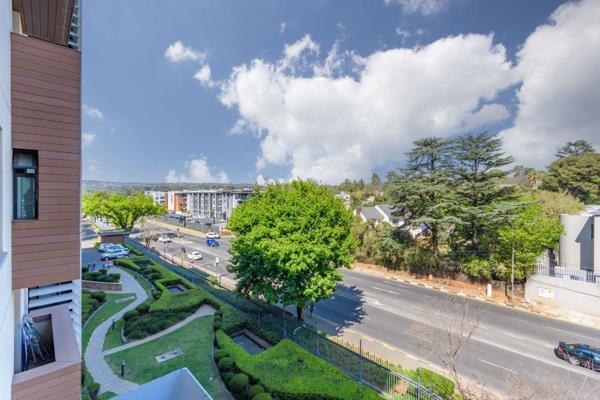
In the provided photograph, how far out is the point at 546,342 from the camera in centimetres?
1394

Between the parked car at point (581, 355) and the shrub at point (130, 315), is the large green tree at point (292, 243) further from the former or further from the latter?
the parked car at point (581, 355)

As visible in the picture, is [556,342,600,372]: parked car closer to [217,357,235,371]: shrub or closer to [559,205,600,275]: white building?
[559,205,600,275]: white building

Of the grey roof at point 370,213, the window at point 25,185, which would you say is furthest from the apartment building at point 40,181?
the grey roof at point 370,213

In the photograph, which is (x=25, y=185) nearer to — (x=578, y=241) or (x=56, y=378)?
(x=56, y=378)

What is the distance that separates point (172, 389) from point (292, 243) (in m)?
6.84

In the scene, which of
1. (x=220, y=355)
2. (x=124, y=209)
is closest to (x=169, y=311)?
(x=220, y=355)

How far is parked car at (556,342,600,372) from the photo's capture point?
11484 mm

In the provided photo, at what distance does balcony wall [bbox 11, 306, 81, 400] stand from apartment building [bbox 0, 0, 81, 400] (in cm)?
3

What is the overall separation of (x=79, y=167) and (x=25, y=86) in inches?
64.6

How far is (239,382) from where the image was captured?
9.07 m

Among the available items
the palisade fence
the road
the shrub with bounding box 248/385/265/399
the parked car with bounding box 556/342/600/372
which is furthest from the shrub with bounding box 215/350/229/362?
the parked car with bounding box 556/342/600/372

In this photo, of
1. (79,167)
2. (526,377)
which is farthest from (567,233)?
(79,167)

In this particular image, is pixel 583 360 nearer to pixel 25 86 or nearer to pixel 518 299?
pixel 518 299

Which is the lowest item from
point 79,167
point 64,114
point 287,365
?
point 287,365
